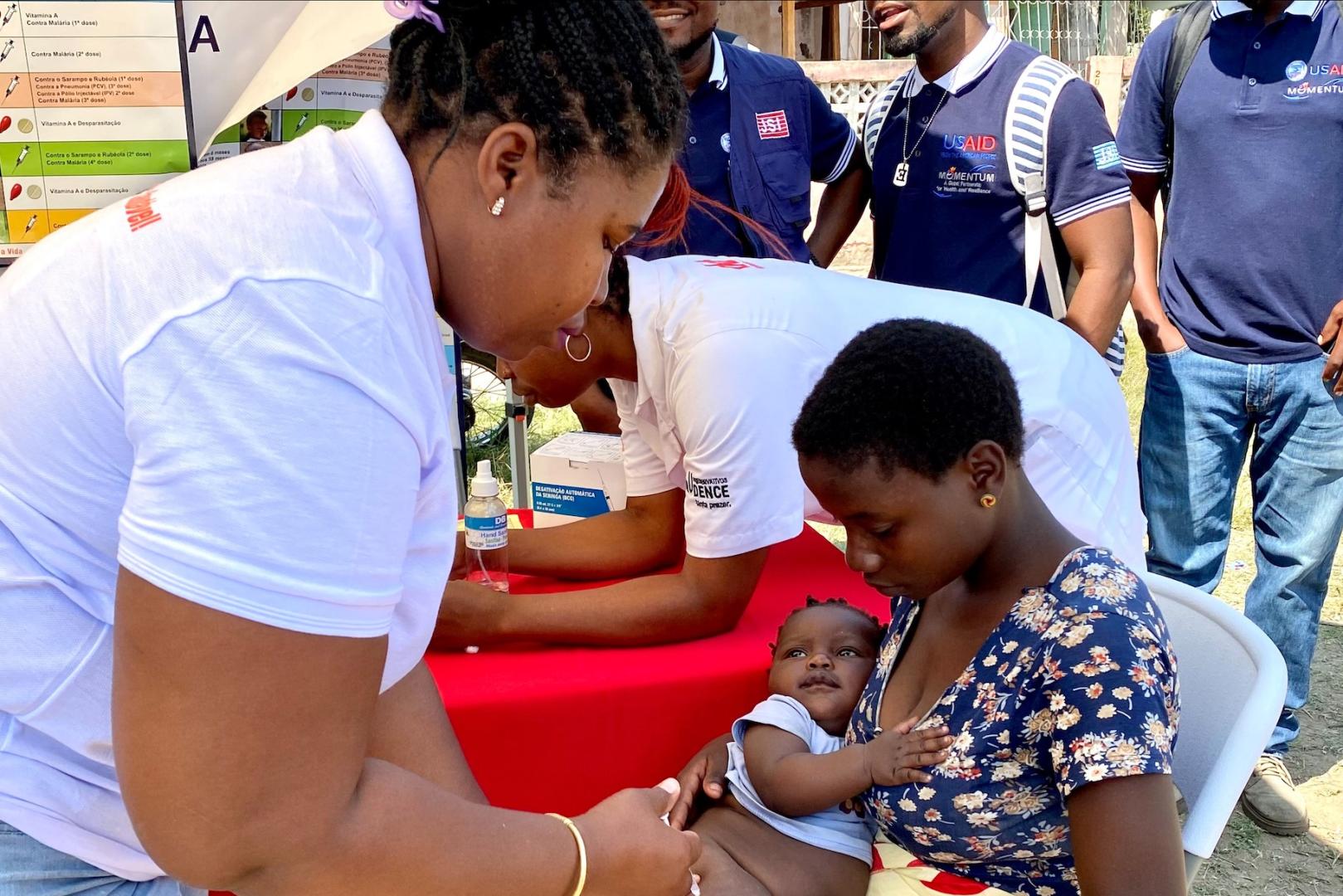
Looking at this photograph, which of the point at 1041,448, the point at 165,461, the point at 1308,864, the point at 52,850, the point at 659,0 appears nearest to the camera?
the point at 165,461

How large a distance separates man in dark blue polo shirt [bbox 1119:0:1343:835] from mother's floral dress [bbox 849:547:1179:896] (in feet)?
6.64

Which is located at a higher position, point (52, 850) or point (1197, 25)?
point (1197, 25)

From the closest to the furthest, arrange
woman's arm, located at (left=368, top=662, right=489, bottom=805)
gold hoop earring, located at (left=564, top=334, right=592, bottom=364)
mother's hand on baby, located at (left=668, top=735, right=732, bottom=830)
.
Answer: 1. woman's arm, located at (left=368, top=662, right=489, bottom=805)
2. mother's hand on baby, located at (left=668, top=735, right=732, bottom=830)
3. gold hoop earring, located at (left=564, top=334, right=592, bottom=364)

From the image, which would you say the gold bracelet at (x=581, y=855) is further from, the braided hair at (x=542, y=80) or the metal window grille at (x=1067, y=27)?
the metal window grille at (x=1067, y=27)

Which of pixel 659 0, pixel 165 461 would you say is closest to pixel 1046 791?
pixel 165 461

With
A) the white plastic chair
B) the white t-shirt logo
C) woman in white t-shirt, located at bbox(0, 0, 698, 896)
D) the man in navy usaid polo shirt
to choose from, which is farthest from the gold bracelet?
the man in navy usaid polo shirt

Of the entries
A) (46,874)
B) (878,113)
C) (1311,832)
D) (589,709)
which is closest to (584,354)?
(589,709)

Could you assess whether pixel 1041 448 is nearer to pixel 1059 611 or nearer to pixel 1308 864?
pixel 1059 611

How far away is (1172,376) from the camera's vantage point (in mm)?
3389

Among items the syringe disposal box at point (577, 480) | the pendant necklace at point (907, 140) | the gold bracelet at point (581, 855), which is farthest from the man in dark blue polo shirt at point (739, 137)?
the gold bracelet at point (581, 855)

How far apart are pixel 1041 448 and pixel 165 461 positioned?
1657mm

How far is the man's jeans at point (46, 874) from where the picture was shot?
97 centimetres

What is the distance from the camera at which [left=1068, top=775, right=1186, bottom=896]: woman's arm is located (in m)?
1.33

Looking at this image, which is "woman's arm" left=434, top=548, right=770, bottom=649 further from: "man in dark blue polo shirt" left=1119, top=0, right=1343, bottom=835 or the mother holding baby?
"man in dark blue polo shirt" left=1119, top=0, right=1343, bottom=835
